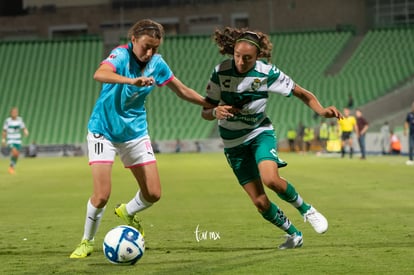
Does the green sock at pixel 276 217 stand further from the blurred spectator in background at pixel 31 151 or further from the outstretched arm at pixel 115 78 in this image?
the blurred spectator in background at pixel 31 151

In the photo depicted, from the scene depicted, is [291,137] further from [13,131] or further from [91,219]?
[91,219]

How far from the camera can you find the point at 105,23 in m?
61.0

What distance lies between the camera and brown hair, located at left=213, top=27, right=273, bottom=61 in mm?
8391

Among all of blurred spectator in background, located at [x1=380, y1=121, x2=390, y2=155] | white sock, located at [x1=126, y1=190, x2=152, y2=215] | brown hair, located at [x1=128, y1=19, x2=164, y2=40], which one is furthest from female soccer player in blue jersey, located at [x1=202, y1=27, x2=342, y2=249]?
blurred spectator in background, located at [x1=380, y1=121, x2=390, y2=155]

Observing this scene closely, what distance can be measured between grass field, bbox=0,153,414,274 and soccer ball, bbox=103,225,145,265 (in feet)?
0.33

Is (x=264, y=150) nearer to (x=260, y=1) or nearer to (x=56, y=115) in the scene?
(x=56, y=115)

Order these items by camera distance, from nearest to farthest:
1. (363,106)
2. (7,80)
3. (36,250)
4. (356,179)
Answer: (36,250) < (356,179) < (363,106) < (7,80)

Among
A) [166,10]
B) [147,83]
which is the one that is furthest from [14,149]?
[166,10]

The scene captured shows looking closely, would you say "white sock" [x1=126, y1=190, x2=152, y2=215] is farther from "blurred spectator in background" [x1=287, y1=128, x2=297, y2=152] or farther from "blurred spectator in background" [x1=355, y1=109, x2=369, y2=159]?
"blurred spectator in background" [x1=287, y1=128, x2=297, y2=152]

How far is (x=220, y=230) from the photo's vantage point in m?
10.7

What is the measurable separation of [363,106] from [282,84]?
3955cm

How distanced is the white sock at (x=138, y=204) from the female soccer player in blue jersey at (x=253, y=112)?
1124 millimetres

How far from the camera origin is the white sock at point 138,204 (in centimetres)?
908

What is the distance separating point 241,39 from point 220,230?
326cm
